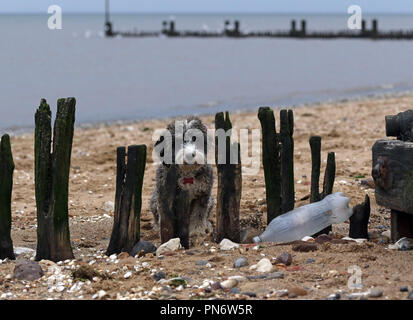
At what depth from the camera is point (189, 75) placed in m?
32.2

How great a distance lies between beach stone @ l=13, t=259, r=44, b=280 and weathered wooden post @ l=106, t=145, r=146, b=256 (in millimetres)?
831

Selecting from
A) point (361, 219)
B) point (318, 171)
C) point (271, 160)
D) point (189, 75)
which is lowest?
point (361, 219)

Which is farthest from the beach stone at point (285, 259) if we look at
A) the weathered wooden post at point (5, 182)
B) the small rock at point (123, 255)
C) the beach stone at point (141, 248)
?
the weathered wooden post at point (5, 182)

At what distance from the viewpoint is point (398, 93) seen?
24359 millimetres

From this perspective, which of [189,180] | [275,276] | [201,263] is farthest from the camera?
[189,180]

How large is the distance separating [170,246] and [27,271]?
51.6 inches

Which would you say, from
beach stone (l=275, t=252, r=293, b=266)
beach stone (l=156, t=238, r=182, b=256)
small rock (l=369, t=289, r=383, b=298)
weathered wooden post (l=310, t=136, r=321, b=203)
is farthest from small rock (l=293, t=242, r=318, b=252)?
small rock (l=369, t=289, r=383, b=298)

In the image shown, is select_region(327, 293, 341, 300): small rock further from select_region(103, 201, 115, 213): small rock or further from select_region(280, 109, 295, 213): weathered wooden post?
select_region(103, 201, 115, 213): small rock

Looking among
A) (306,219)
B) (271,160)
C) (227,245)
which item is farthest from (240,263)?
(271,160)

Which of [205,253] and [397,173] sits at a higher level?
[397,173]

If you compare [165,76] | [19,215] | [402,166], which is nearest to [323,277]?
[402,166]

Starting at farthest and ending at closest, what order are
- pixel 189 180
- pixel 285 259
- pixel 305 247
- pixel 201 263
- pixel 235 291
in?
1. pixel 189 180
2. pixel 305 247
3. pixel 201 263
4. pixel 285 259
5. pixel 235 291

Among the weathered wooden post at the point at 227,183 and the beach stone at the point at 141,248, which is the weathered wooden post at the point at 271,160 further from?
the beach stone at the point at 141,248

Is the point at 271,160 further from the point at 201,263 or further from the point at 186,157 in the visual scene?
the point at 201,263
